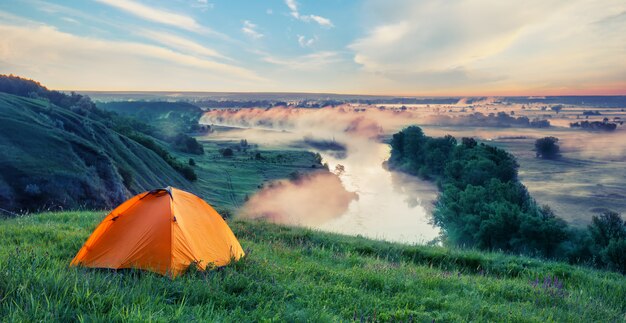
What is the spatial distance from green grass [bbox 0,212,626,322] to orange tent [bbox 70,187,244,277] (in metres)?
0.45

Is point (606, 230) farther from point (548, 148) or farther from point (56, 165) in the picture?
point (548, 148)

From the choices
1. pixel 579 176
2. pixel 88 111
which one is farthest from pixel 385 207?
pixel 88 111

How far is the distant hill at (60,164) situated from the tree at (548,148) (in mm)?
89427

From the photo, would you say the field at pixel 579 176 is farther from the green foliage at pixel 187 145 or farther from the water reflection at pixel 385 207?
the green foliage at pixel 187 145

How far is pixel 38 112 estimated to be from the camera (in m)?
59.2

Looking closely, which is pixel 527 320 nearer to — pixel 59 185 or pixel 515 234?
pixel 515 234

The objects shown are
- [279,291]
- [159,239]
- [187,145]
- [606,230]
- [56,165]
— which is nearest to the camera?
[279,291]

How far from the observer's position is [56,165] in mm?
41375

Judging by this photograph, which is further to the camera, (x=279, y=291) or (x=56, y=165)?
(x=56, y=165)

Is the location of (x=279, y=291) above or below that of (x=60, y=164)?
above

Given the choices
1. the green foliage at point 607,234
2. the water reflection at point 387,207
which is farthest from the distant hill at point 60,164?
the green foliage at point 607,234

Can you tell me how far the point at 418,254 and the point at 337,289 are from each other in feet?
27.2

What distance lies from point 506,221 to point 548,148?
72030mm

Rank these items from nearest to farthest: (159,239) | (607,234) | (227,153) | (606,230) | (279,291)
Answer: (279,291) → (159,239) → (607,234) → (606,230) → (227,153)
